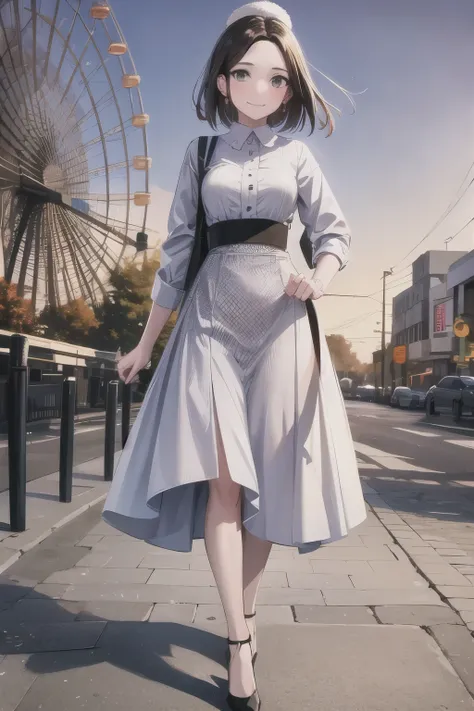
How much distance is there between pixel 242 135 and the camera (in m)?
2.37

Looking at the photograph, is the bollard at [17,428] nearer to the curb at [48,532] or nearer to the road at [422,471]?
the curb at [48,532]

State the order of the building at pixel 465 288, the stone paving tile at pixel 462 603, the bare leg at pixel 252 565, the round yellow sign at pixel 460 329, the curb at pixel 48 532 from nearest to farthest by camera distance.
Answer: the bare leg at pixel 252 565, the stone paving tile at pixel 462 603, the curb at pixel 48 532, the round yellow sign at pixel 460 329, the building at pixel 465 288

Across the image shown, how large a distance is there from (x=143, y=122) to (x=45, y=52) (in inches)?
181

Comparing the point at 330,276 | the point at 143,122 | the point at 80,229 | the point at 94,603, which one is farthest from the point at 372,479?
the point at 80,229

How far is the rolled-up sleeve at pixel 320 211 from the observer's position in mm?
2346

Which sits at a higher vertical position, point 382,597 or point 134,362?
point 134,362

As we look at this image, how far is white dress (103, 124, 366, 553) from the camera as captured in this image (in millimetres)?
2129

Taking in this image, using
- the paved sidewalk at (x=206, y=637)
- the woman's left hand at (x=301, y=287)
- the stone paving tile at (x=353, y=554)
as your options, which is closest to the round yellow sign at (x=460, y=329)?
the stone paving tile at (x=353, y=554)

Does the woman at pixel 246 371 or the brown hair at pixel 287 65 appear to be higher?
the brown hair at pixel 287 65

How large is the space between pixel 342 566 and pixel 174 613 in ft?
3.73

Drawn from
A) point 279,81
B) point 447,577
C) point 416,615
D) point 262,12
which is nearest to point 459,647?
point 416,615

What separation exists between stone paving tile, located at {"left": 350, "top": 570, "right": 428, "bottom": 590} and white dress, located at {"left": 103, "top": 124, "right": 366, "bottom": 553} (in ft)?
3.60

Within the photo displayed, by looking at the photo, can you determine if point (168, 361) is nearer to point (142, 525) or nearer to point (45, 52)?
point (142, 525)

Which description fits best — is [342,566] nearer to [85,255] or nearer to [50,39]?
[85,255]
